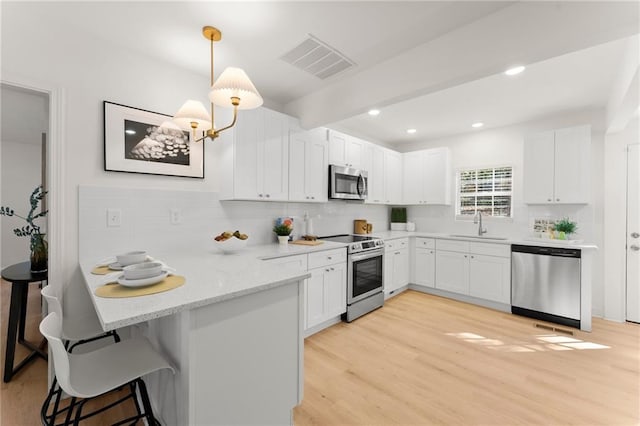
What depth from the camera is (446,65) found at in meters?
2.09

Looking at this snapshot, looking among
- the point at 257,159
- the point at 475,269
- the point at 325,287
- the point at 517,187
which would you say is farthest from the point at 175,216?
the point at 517,187

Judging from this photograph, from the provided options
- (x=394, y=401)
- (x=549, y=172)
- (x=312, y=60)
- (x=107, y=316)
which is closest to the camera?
(x=107, y=316)

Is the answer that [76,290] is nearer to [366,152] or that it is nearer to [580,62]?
[366,152]

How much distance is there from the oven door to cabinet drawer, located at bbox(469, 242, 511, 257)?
132 cm

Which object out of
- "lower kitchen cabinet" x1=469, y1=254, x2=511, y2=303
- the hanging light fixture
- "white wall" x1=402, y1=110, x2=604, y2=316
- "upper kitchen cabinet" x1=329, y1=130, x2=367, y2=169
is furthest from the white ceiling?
"lower kitchen cabinet" x1=469, y1=254, x2=511, y2=303

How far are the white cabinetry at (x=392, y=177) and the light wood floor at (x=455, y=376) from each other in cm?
215

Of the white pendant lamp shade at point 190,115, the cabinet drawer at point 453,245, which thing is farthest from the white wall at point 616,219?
the white pendant lamp shade at point 190,115

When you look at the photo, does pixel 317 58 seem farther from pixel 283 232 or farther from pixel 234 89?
pixel 283 232

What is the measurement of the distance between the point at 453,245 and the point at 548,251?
1.09 metres

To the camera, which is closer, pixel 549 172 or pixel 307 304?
pixel 307 304

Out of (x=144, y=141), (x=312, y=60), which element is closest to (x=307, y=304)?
(x=144, y=141)

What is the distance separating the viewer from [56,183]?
198 cm

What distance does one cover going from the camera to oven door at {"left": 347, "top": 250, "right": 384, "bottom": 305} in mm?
3299

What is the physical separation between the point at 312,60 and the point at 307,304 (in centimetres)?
231
